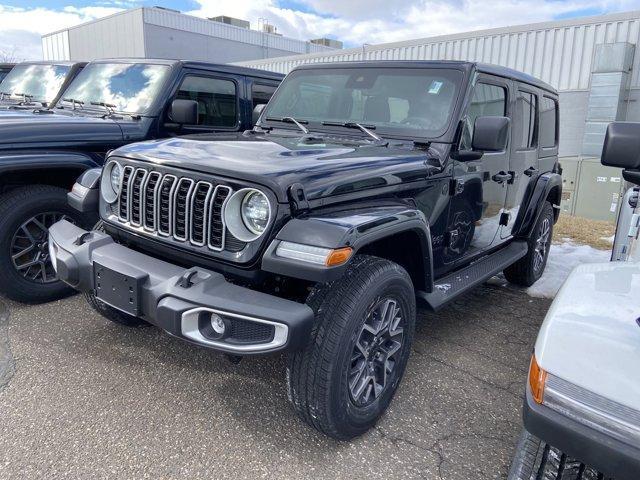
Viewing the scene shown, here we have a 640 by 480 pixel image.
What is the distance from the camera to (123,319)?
3.30m

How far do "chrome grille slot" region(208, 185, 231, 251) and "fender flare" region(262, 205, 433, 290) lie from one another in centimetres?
28

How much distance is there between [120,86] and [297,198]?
356 cm

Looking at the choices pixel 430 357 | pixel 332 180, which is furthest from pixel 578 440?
pixel 430 357

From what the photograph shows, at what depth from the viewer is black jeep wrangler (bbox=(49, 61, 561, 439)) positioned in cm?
204

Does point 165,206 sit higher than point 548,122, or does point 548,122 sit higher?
point 548,122

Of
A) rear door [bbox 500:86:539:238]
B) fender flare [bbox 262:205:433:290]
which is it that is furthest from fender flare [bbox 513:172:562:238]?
fender flare [bbox 262:205:433:290]

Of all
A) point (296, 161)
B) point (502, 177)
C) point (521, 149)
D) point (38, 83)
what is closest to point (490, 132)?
point (502, 177)

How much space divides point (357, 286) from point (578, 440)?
1.03 m

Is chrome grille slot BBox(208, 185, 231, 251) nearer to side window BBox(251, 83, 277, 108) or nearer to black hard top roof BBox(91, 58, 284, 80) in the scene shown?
black hard top roof BBox(91, 58, 284, 80)

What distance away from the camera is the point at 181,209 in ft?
7.80

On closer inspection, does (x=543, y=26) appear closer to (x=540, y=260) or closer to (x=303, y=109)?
(x=540, y=260)

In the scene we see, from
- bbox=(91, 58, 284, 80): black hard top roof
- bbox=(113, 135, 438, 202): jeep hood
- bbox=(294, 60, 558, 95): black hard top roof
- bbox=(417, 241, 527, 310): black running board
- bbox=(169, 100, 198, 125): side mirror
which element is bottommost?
bbox=(417, 241, 527, 310): black running board

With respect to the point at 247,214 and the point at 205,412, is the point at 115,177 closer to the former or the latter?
the point at 247,214

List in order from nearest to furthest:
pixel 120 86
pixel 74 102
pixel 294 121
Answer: pixel 294 121 < pixel 120 86 < pixel 74 102
